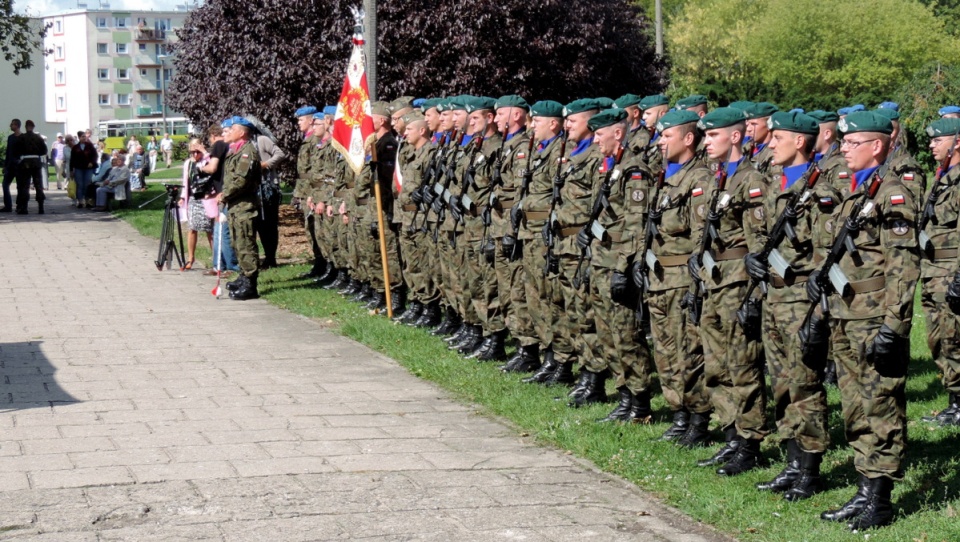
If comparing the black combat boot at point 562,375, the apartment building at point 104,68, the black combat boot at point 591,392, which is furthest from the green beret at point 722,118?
the apartment building at point 104,68

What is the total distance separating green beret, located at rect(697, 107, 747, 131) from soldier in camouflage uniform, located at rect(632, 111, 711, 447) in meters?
0.30

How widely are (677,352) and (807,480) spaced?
1.48 meters

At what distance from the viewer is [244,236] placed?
1515 cm

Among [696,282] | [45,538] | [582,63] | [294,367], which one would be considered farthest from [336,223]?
[45,538]

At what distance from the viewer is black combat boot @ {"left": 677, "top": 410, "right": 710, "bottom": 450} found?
8.10 metres

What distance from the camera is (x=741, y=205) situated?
24.5 feet

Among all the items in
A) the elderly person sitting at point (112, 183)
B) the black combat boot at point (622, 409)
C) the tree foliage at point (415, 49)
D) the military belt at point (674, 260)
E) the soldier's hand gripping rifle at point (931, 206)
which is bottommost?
the black combat boot at point (622, 409)

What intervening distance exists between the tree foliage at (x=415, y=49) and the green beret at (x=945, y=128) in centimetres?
1133

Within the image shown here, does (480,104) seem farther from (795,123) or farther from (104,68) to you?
(104,68)

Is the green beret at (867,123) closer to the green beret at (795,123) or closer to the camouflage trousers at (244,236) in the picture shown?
the green beret at (795,123)

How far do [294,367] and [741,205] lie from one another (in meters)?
4.91

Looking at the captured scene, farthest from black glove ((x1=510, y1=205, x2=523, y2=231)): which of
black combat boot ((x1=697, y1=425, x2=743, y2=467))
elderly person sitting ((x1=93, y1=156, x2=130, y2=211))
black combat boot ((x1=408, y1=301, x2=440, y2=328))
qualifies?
elderly person sitting ((x1=93, y1=156, x2=130, y2=211))

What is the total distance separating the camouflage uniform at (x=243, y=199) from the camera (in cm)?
1498

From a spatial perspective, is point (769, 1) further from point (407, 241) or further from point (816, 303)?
point (816, 303)
